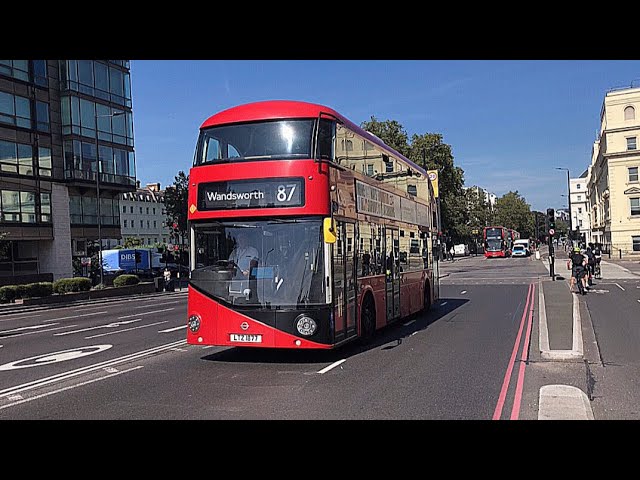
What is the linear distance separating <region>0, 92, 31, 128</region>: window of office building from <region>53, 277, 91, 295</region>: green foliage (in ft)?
33.8

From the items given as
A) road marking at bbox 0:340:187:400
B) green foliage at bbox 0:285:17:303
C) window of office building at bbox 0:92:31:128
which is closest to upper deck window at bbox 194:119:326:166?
road marking at bbox 0:340:187:400

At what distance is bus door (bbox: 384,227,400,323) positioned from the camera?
46.7 ft

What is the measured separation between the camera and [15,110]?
3784 centimetres

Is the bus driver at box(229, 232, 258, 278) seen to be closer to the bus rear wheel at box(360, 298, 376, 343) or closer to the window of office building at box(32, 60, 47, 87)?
the bus rear wheel at box(360, 298, 376, 343)

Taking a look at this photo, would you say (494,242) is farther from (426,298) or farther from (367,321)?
(367,321)

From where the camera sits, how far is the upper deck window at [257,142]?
10.7m

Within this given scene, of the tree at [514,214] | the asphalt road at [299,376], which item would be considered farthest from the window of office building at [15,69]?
the tree at [514,214]

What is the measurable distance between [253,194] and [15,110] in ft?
105

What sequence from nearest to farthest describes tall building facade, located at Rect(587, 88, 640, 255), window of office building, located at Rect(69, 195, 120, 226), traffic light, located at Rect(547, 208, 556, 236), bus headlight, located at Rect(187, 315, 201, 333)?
bus headlight, located at Rect(187, 315, 201, 333) → traffic light, located at Rect(547, 208, 556, 236) → window of office building, located at Rect(69, 195, 120, 226) → tall building facade, located at Rect(587, 88, 640, 255)
